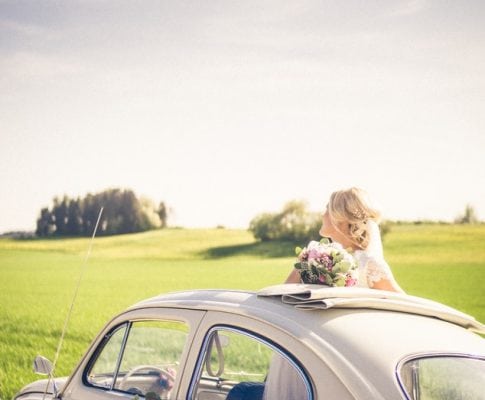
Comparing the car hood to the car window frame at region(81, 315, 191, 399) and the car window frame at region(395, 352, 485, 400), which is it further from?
the car window frame at region(395, 352, 485, 400)

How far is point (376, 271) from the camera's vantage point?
5.03 meters

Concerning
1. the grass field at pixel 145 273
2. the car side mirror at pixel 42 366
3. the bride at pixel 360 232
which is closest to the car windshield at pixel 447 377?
the bride at pixel 360 232

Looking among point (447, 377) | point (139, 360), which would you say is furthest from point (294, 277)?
point (447, 377)

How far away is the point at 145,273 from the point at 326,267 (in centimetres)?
4602

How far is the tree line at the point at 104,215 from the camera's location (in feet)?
199

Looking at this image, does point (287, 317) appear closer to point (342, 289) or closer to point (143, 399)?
point (342, 289)

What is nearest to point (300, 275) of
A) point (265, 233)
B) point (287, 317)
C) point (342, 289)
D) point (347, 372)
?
point (342, 289)

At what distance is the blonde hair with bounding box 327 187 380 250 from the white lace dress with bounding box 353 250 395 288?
0.18 m

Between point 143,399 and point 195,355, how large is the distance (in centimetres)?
49

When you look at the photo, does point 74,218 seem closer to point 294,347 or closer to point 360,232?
point 360,232

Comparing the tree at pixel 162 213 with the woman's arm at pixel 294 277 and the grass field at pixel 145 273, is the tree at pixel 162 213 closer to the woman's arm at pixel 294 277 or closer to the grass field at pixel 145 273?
the grass field at pixel 145 273

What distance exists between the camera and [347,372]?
288 centimetres

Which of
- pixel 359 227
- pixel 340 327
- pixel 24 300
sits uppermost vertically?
pixel 359 227

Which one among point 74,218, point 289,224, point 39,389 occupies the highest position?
point 74,218
